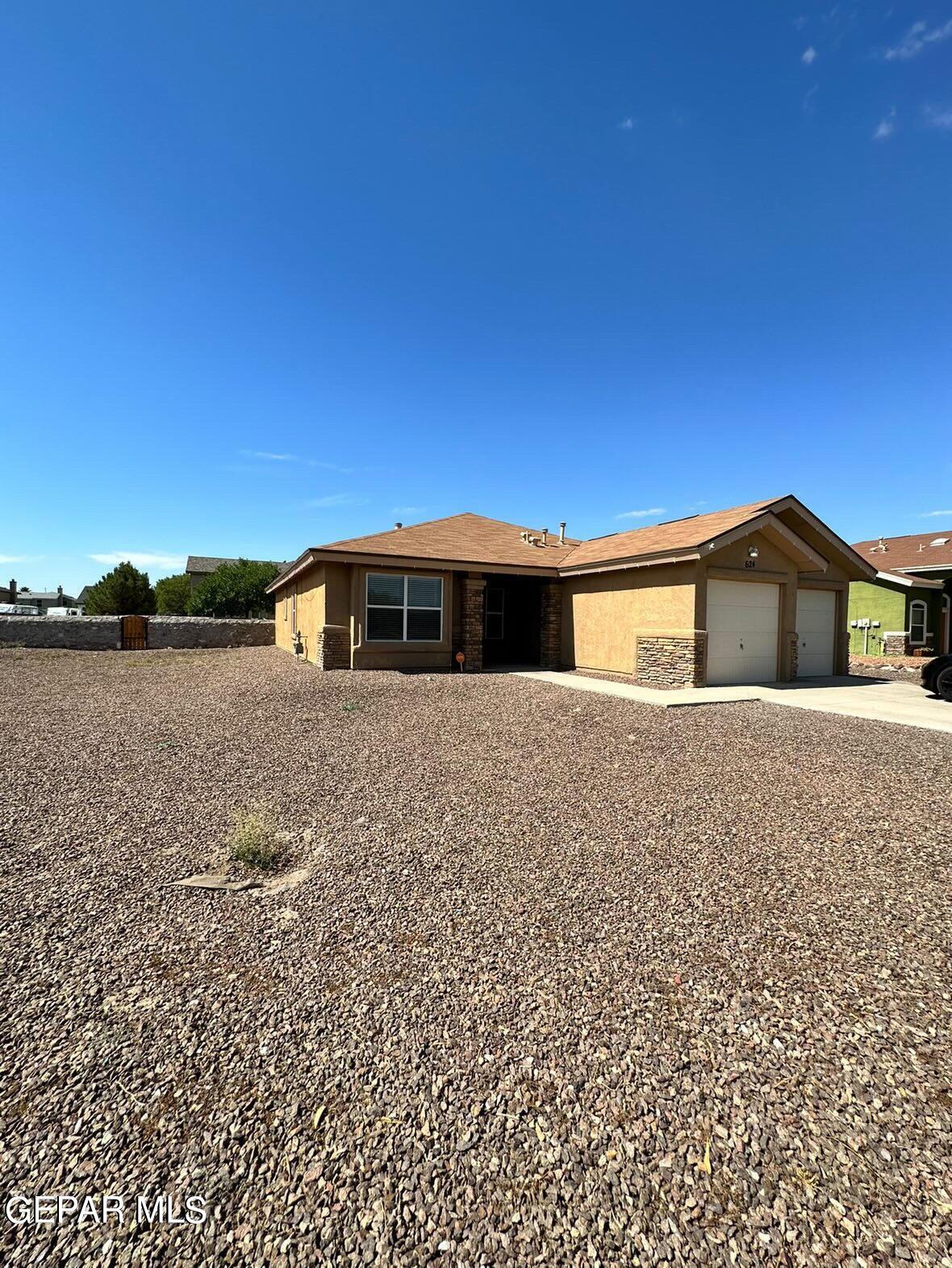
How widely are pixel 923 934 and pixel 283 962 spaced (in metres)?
3.59

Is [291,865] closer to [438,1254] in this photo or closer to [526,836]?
[526,836]

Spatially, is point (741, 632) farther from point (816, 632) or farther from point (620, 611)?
point (816, 632)

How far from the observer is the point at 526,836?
437cm

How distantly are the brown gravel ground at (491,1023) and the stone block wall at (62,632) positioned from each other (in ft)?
58.8

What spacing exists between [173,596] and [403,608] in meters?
37.8

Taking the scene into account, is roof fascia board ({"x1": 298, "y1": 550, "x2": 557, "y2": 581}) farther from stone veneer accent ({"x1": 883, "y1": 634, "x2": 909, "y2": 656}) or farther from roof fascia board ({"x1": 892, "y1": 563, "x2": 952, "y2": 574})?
roof fascia board ({"x1": 892, "y1": 563, "x2": 952, "y2": 574})

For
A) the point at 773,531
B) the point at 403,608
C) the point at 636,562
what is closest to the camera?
the point at 773,531

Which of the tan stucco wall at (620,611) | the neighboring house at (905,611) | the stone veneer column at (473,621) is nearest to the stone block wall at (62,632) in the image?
the stone veneer column at (473,621)

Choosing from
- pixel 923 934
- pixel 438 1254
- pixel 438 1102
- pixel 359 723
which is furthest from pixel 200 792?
pixel 923 934

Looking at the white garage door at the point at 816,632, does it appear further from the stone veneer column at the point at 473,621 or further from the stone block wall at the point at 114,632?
the stone block wall at the point at 114,632

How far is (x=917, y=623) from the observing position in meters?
20.3

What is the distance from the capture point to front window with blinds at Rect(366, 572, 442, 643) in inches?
515

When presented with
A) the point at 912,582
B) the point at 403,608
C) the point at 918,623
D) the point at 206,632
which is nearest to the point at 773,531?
the point at 403,608

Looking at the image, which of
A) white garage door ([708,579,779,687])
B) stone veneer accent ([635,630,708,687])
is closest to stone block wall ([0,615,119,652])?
stone veneer accent ([635,630,708,687])
